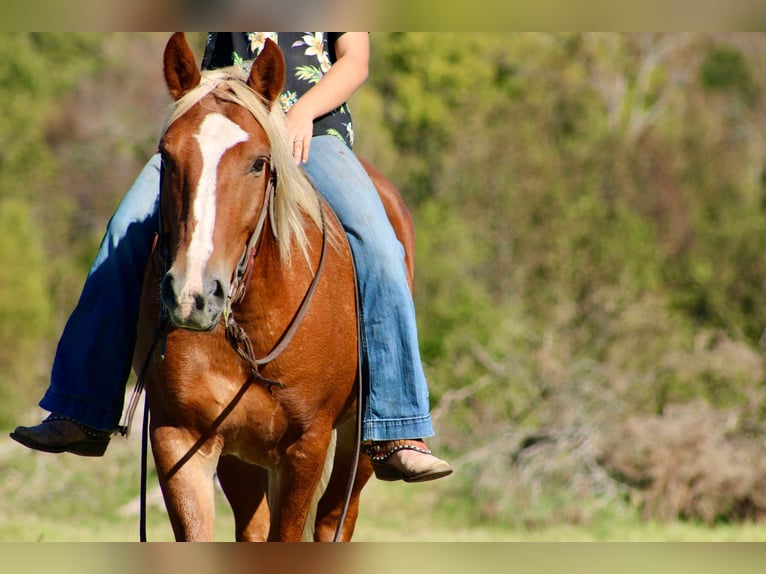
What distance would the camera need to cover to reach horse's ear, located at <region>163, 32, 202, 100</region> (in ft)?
10.6

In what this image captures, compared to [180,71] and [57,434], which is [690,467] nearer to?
[57,434]

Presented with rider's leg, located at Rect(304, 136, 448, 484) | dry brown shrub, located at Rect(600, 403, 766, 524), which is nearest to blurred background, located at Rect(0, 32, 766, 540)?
dry brown shrub, located at Rect(600, 403, 766, 524)

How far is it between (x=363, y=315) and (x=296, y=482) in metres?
0.68

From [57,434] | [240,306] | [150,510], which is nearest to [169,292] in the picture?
[240,306]

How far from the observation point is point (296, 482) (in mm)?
3625

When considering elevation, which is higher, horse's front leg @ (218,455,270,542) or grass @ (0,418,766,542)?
horse's front leg @ (218,455,270,542)

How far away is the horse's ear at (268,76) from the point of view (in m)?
3.34

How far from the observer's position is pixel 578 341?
11969 mm

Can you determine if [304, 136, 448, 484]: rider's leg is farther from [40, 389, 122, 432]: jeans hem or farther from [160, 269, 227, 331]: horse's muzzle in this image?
[160, 269, 227, 331]: horse's muzzle

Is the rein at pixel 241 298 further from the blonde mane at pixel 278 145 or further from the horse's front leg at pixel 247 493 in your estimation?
the horse's front leg at pixel 247 493

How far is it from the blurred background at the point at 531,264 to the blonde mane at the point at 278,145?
4.25 m

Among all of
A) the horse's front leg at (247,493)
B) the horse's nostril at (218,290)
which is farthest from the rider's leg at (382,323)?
A: the horse's nostril at (218,290)

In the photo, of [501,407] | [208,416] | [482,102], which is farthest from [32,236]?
[208,416]
